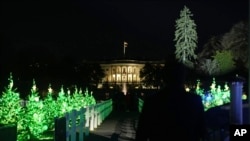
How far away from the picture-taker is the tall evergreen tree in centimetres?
6384

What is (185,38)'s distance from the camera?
65.2 metres

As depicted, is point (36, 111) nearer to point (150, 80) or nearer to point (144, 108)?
point (144, 108)

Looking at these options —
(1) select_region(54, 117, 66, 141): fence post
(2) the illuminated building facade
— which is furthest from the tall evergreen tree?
(2) the illuminated building facade

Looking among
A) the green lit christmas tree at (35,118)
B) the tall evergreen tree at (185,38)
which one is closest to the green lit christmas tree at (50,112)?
the green lit christmas tree at (35,118)

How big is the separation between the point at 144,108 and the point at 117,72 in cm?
16975

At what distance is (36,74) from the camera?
11419 centimetres

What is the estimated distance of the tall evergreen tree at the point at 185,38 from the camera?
63844 millimetres

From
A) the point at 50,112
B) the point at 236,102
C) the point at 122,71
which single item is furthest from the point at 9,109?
the point at 122,71

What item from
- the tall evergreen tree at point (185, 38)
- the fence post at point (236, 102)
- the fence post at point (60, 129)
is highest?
the tall evergreen tree at point (185, 38)

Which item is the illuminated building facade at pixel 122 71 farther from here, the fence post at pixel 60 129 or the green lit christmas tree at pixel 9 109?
the fence post at pixel 60 129

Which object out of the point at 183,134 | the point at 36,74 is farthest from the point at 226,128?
the point at 36,74

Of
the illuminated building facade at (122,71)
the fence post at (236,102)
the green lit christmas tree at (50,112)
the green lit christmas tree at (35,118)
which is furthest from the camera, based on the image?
the illuminated building facade at (122,71)

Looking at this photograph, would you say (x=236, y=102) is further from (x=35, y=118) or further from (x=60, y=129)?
(x=35, y=118)

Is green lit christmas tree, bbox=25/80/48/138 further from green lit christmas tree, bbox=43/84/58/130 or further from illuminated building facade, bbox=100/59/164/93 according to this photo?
illuminated building facade, bbox=100/59/164/93
